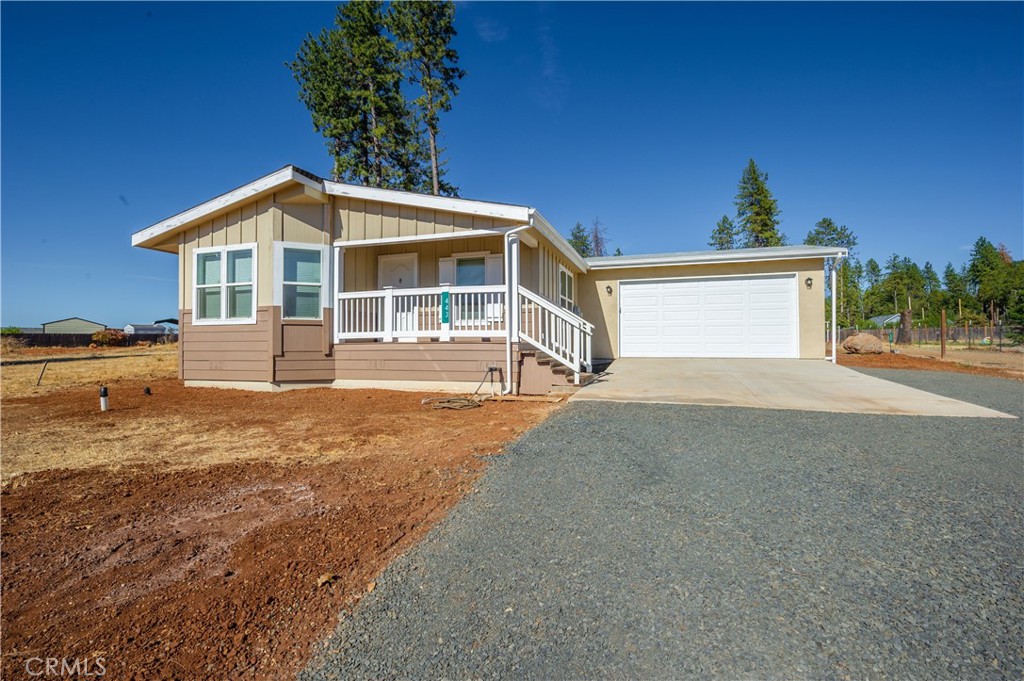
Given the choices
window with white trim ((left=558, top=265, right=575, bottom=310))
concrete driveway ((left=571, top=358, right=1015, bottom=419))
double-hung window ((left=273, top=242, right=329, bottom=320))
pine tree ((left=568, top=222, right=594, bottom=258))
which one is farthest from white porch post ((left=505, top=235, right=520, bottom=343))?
pine tree ((left=568, top=222, right=594, bottom=258))

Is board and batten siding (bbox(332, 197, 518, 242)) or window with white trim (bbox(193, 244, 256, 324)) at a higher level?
board and batten siding (bbox(332, 197, 518, 242))

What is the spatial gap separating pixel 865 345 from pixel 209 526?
1762cm

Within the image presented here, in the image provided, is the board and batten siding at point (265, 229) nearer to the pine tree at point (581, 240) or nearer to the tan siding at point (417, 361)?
the tan siding at point (417, 361)

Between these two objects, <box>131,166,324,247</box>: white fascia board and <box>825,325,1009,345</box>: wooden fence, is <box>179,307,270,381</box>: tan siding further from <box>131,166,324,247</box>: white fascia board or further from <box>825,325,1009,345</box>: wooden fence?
<box>825,325,1009,345</box>: wooden fence

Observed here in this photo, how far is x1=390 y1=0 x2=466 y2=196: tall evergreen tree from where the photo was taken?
17969mm

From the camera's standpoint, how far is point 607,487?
318cm

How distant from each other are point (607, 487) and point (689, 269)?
10553 mm

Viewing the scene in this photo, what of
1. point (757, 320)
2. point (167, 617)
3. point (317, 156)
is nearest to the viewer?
point (167, 617)

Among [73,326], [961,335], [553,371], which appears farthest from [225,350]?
[73,326]

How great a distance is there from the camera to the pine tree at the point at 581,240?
127ft

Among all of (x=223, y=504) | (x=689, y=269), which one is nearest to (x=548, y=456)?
(x=223, y=504)

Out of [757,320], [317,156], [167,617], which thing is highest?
[317,156]

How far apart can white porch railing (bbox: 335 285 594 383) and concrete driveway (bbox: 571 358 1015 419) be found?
97 centimetres

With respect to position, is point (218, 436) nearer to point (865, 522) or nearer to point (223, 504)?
point (223, 504)
